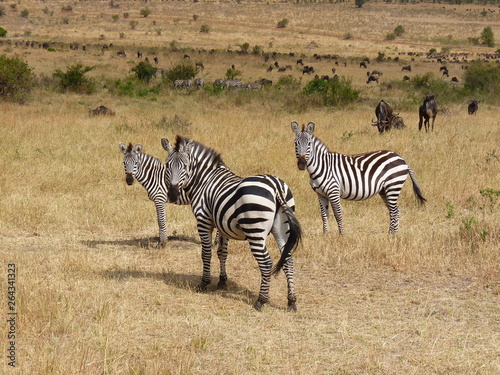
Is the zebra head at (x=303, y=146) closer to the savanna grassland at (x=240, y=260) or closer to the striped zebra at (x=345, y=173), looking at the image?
the striped zebra at (x=345, y=173)

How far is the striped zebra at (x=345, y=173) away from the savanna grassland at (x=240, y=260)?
0.54 meters

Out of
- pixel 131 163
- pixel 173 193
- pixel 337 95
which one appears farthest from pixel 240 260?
pixel 337 95

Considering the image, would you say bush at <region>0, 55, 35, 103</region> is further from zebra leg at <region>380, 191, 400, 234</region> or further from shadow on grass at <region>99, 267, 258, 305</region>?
zebra leg at <region>380, 191, 400, 234</region>

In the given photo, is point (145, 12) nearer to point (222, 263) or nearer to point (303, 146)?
point (303, 146)

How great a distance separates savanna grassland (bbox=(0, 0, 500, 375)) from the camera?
5.14 m

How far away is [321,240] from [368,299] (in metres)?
2.14

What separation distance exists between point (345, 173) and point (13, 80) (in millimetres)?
16374

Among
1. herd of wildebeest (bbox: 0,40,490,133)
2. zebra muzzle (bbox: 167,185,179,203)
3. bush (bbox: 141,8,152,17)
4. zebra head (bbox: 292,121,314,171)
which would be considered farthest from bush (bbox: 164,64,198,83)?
bush (bbox: 141,8,152,17)

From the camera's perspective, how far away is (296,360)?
499cm

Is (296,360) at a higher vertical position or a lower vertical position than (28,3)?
lower

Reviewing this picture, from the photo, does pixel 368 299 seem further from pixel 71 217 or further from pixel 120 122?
pixel 120 122

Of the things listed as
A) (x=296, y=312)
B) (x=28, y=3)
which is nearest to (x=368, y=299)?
(x=296, y=312)

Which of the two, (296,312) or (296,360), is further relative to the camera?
(296,312)

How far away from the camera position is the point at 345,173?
9055mm
